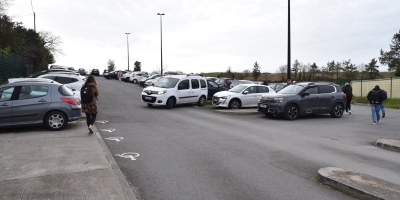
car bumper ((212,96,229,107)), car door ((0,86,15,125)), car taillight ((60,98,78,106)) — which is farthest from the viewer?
car bumper ((212,96,229,107))

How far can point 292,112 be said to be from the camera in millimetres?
16969

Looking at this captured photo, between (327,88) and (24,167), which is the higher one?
(327,88)

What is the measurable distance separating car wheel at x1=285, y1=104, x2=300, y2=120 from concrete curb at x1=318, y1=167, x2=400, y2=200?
32.4ft

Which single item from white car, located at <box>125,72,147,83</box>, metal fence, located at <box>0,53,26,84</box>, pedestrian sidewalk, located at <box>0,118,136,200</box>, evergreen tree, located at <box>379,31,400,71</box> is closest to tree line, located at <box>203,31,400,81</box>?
evergreen tree, located at <box>379,31,400,71</box>

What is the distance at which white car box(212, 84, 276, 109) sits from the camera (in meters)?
20.9

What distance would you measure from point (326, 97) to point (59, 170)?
14207mm

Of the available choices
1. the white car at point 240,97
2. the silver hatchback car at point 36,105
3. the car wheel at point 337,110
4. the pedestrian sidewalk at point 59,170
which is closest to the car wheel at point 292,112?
the car wheel at point 337,110

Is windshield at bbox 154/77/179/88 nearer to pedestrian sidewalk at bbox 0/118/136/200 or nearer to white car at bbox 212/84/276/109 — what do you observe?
white car at bbox 212/84/276/109

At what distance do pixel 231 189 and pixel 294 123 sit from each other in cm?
1032

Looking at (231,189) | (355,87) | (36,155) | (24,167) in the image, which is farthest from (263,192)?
(355,87)

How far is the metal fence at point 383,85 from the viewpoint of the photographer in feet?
110

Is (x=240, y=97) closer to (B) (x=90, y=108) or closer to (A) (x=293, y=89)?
(A) (x=293, y=89)

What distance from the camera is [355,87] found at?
39.4 meters

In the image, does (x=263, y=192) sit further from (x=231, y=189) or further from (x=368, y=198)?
(x=368, y=198)
